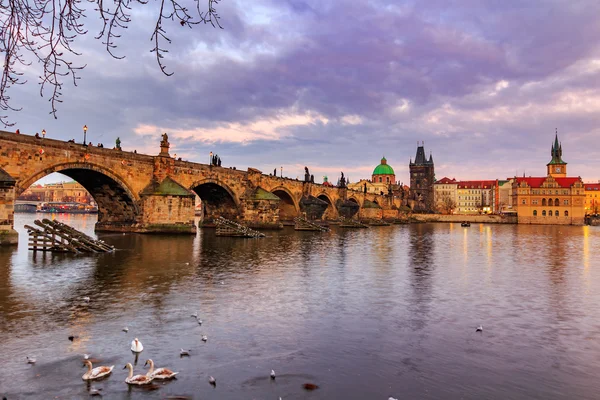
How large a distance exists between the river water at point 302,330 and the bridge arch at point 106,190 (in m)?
13.8

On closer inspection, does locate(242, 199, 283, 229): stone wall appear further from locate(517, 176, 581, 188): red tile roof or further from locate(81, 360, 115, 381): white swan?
locate(517, 176, 581, 188): red tile roof

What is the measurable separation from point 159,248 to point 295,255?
8620 millimetres

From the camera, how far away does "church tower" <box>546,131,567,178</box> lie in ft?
426

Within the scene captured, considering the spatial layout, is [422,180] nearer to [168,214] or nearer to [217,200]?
[217,200]

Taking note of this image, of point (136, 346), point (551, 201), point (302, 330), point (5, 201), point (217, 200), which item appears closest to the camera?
point (136, 346)

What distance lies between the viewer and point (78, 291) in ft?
47.3

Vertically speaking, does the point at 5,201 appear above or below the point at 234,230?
above

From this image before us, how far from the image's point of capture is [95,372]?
737 cm

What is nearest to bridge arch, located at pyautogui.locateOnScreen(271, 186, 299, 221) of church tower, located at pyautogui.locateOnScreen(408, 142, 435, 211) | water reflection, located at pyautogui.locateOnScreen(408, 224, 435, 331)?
water reflection, located at pyautogui.locateOnScreen(408, 224, 435, 331)

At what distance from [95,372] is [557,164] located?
5756 inches

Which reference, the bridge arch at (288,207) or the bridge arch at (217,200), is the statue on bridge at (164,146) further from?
the bridge arch at (288,207)

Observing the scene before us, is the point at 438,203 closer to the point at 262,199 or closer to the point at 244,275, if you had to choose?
the point at 262,199

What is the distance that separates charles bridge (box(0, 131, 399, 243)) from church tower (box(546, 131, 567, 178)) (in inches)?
3851

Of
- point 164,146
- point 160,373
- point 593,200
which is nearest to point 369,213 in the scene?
point 164,146
